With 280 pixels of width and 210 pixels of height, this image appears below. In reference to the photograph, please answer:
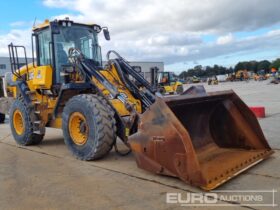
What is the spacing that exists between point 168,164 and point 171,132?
454 millimetres

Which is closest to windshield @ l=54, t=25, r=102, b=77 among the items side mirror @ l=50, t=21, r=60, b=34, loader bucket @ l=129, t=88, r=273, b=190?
side mirror @ l=50, t=21, r=60, b=34

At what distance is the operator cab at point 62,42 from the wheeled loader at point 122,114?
21 millimetres

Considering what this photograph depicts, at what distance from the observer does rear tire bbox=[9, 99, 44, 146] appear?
27.9ft

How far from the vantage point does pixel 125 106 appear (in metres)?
6.52

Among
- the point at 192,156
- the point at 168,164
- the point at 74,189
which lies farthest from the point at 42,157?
the point at 192,156

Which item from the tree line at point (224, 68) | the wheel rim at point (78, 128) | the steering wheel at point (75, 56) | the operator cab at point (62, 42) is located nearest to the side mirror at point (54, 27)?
the operator cab at point (62, 42)

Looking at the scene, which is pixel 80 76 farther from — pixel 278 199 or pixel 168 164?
pixel 278 199

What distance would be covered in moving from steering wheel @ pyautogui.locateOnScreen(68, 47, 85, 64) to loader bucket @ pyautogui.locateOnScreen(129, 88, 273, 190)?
254cm

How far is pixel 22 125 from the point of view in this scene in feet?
29.3

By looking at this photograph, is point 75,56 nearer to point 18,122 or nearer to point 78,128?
point 78,128

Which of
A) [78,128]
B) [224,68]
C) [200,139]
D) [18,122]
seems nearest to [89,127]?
[78,128]

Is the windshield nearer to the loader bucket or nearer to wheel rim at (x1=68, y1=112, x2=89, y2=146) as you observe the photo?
wheel rim at (x1=68, y1=112, x2=89, y2=146)

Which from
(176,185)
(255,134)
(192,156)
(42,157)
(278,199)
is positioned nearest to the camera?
(278,199)

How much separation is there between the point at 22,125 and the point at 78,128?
98.4 inches
